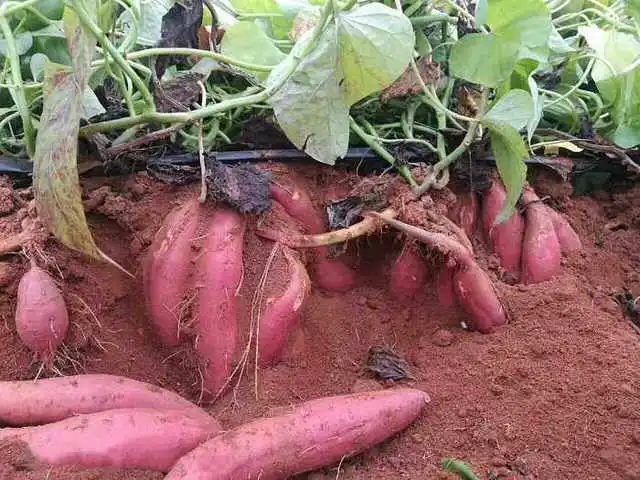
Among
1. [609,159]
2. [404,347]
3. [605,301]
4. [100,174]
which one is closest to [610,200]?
[609,159]

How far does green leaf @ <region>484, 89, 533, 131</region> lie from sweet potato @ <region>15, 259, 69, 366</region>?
628 mm

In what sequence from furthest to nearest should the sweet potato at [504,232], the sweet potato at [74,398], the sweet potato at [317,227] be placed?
1. the sweet potato at [504,232]
2. the sweet potato at [317,227]
3. the sweet potato at [74,398]

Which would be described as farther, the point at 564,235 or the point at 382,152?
the point at 564,235

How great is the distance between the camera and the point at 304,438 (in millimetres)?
799

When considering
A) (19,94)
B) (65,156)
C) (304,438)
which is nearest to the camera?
(65,156)

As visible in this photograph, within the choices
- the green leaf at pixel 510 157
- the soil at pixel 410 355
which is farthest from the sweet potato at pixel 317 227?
the green leaf at pixel 510 157

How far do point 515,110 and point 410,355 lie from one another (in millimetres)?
380

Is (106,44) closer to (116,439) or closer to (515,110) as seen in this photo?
(116,439)

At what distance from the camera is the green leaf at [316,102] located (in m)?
0.88

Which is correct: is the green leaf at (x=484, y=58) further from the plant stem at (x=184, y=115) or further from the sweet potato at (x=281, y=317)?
the sweet potato at (x=281, y=317)

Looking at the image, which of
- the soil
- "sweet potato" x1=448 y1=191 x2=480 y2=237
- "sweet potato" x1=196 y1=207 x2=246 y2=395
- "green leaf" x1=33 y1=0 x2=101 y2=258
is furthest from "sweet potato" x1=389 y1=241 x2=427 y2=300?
"green leaf" x1=33 y1=0 x2=101 y2=258

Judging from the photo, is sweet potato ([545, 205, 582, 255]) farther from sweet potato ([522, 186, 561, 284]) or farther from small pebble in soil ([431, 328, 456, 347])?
small pebble in soil ([431, 328, 456, 347])

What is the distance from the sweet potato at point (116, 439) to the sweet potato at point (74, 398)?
0.14 feet

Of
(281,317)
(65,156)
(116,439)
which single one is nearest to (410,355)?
(281,317)
